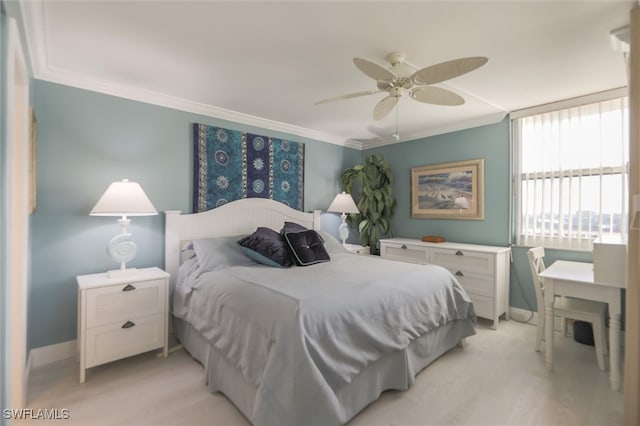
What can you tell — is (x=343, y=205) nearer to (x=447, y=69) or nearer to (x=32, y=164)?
(x=447, y=69)

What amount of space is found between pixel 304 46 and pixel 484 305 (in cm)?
306

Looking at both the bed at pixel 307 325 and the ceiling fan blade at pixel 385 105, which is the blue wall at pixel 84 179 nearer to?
the bed at pixel 307 325

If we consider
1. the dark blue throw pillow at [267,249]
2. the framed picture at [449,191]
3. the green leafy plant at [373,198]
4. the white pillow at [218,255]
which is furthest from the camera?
the green leafy plant at [373,198]

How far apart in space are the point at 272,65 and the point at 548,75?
7.43 feet

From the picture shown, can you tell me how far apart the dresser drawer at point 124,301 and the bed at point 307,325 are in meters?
0.21

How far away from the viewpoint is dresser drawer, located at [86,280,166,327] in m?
2.21

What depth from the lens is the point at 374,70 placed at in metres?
1.89

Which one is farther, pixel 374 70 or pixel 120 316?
pixel 120 316

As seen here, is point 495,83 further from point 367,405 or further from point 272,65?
point 367,405

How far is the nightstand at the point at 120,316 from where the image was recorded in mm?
2182

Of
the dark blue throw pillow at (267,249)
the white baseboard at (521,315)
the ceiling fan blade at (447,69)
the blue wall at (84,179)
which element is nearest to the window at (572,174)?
the white baseboard at (521,315)

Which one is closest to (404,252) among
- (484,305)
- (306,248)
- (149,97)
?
(484,305)

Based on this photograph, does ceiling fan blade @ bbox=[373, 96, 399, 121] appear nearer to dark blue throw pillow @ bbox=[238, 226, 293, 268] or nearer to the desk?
dark blue throw pillow @ bbox=[238, 226, 293, 268]

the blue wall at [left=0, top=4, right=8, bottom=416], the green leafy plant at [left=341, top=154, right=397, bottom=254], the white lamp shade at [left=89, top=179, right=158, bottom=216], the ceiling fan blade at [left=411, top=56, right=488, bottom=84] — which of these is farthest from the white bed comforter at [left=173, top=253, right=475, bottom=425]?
the green leafy plant at [left=341, top=154, right=397, bottom=254]
